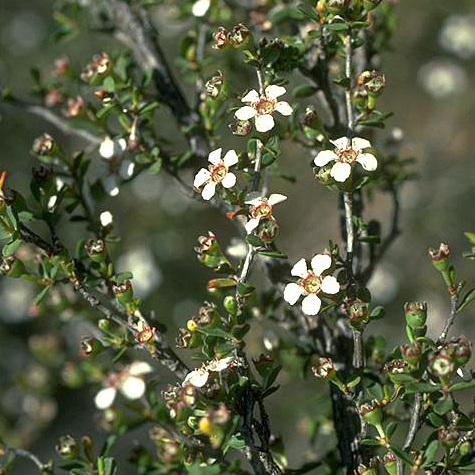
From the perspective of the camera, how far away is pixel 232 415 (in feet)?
5.05

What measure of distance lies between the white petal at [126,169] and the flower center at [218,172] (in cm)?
42

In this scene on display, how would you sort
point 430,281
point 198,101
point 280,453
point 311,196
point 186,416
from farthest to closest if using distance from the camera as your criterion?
1. point 311,196
2. point 430,281
3. point 198,101
4. point 280,453
5. point 186,416

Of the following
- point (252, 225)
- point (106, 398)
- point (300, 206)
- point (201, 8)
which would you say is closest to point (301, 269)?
point (252, 225)

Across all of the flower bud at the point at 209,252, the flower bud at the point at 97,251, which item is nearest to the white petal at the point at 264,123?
the flower bud at the point at 209,252

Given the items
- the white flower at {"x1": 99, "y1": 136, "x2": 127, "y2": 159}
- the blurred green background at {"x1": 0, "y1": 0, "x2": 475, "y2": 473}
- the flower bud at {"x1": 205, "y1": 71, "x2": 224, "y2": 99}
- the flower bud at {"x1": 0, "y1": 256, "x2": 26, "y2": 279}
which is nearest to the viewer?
the flower bud at {"x1": 205, "y1": 71, "x2": 224, "y2": 99}

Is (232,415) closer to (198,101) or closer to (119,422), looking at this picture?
(119,422)

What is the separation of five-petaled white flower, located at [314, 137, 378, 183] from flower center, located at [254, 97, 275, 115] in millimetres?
143

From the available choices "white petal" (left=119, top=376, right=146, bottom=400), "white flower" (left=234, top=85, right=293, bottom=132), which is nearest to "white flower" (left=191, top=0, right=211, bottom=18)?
"white flower" (left=234, top=85, right=293, bottom=132)

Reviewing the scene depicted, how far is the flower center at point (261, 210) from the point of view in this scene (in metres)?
1.60

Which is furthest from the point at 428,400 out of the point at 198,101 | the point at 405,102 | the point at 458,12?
the point at 405,102

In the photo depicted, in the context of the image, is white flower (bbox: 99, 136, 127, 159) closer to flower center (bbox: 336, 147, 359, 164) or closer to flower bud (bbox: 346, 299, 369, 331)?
flower center (bbox: 336, 147, 359, 164)

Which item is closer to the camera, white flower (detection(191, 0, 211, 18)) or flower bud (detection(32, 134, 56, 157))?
flower bud (detection(32, 134, 56, 157))

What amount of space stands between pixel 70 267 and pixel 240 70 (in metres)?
1.28

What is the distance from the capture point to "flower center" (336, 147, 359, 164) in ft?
5.27
